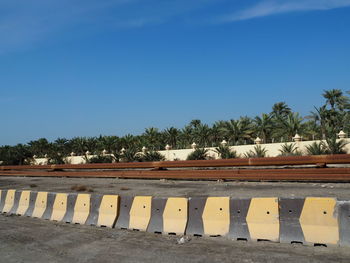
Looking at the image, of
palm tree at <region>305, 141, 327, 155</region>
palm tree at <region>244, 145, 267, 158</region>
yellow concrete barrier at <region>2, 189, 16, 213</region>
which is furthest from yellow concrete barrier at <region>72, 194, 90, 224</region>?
→ palm tree at <region>244, 145, 267, 158</region>

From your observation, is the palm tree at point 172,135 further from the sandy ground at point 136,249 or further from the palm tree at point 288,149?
the sandy ground at point 136,249

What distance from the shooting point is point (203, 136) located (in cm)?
4962

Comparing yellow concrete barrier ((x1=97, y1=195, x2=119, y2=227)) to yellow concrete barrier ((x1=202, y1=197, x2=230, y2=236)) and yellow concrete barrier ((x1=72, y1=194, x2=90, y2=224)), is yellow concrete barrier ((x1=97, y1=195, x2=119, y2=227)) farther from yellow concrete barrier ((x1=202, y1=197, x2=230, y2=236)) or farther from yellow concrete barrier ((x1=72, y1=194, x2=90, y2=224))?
yellow concrete barrier ((x1=202, y1=197, x2=230, y2=236))

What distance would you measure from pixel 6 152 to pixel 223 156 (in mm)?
43570

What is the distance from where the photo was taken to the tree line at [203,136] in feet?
123

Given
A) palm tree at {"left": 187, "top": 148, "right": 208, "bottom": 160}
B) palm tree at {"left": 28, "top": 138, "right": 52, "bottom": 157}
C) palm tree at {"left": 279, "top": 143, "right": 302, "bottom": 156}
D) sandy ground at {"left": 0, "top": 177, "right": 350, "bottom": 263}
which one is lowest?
sandy ground at {"left": 0, "top": 177, "right": 350, "bottom": 263}

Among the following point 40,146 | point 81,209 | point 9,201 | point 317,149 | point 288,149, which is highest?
point 40,146

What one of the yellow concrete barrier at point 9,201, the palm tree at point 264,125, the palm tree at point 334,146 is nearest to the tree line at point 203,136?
the palm tree at point 264,125

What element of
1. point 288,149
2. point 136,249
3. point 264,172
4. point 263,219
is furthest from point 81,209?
point 288,149

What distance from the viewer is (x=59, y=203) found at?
893cm

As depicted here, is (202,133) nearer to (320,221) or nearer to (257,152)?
(257,152)

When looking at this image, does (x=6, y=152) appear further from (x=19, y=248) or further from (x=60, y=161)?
(x=19, y=248)

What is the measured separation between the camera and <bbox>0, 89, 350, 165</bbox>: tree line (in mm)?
37622

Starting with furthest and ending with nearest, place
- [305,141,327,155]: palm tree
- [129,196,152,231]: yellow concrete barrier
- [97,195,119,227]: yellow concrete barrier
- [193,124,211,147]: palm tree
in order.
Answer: [193,124,211,147]: palm tree → [305,141,327,155]: palm tree → [97,195,119,227]: yellow concrete barrier → [129,196,152,231]: yellow concrete barrier
